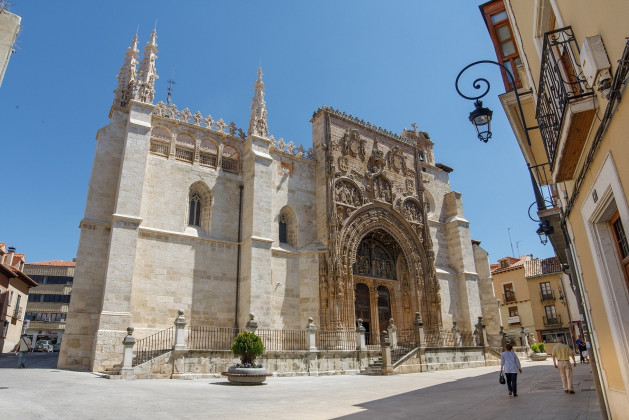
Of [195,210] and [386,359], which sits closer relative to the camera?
[386,359]

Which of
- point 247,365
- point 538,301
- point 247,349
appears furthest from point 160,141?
point 538,301

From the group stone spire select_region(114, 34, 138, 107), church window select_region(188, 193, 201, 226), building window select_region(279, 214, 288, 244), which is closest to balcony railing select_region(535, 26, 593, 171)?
church window select_region(188, 193, 201, 226)

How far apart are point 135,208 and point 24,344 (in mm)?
5820

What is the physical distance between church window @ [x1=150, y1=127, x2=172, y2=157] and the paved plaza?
380 inches

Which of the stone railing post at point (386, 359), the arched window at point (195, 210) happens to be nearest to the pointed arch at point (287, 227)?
the arched window at point (195, 210)

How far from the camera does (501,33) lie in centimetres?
1102

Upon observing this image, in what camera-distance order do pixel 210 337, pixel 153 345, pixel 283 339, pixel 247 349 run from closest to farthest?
pixel 247 349 → pixel 153 345 → pixel 210 337 → pixel 283 339

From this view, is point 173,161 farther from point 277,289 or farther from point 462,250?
point 462,250

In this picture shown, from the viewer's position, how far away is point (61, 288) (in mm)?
49062

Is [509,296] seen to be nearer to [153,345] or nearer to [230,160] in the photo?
[230,160]

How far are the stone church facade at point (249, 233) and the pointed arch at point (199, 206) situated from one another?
0.06 m

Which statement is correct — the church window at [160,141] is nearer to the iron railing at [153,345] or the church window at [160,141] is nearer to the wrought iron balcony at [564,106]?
the iron railing at [153,345]

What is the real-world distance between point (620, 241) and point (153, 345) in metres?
14.2

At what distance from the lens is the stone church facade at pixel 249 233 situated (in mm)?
15273
